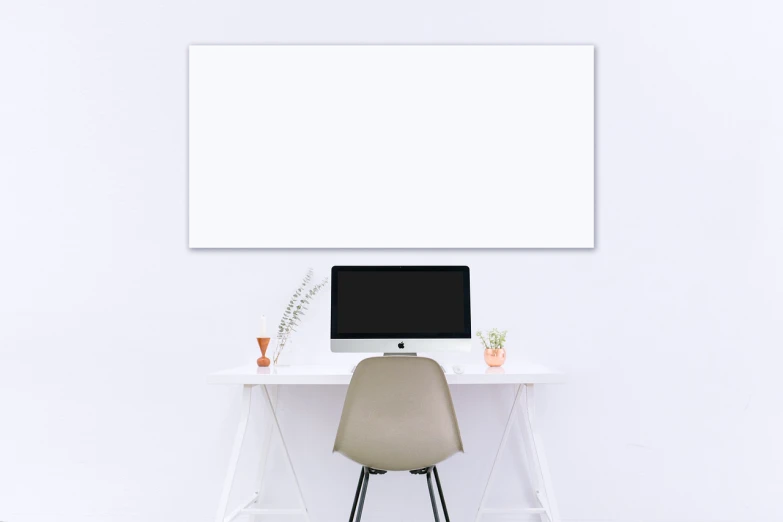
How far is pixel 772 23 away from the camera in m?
2.59

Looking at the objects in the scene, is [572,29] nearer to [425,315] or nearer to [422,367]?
[425,315]

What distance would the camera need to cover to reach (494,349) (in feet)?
7.73

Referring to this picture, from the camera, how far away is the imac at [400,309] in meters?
2.33

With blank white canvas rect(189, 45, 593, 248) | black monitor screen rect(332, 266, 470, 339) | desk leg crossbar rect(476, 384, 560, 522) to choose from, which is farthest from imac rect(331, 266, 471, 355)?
desk leg crossbar rect(476, 384, 560, 522)

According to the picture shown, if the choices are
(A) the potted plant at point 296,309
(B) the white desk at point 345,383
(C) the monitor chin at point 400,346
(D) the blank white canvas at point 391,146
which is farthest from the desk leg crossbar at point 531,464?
(A) the potted plant at point 296,309

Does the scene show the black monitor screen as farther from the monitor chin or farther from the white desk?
the white desk

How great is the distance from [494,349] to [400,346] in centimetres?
39

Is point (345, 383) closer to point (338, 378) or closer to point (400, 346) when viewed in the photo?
point (338, 378)

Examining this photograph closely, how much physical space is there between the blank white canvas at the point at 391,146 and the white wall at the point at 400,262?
84 mm

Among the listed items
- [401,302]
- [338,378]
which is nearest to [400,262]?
[401,302]

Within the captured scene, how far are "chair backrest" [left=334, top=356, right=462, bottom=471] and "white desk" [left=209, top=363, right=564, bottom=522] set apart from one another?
0.57ft

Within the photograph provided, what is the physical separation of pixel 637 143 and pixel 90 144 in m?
2.46

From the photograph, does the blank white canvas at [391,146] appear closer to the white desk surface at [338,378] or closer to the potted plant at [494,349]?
the potted plant at [494,349]

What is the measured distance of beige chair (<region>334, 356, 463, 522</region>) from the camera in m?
1.94
